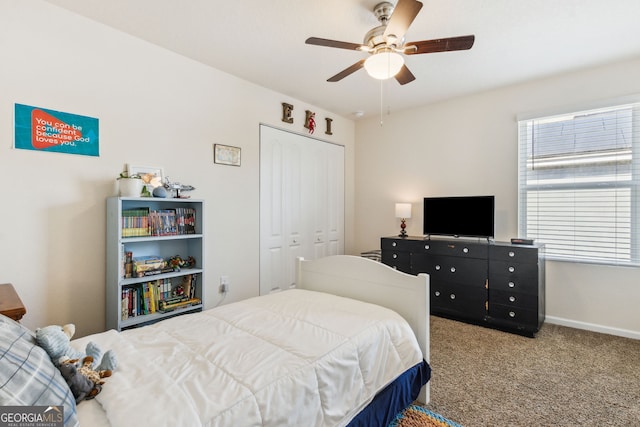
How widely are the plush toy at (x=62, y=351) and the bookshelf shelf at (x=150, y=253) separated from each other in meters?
1.09

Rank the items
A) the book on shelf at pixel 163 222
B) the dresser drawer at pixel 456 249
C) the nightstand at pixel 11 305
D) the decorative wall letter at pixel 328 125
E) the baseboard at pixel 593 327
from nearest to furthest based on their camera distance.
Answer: the nightstand at pixel 11 305, the book on shelf at pixel 163 222, the baseboard at pixel 593 327, the dresser drawer at pixel 456 249, the decorative wall letter at pixel 328 125

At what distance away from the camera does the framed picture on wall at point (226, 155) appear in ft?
10.3

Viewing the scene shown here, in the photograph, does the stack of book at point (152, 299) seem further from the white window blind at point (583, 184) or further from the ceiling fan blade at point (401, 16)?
the white window blind at point (583, 184)

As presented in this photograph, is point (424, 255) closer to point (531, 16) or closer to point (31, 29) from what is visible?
point (531, 16)

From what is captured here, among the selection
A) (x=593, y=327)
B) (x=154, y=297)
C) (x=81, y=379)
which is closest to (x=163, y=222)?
(x=154, y=297)

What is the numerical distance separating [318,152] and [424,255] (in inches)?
75.6

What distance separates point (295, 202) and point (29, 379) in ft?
10.6

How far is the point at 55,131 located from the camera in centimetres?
219

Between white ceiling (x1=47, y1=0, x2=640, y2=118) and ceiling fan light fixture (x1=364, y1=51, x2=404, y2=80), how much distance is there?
392mm

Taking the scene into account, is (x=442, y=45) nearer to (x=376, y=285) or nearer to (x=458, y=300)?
(x=376, y=285)

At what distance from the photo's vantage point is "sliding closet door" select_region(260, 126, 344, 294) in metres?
3.64

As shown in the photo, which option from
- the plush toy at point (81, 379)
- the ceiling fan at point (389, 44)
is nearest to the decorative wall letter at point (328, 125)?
the ceiling fan at point (389, 44)

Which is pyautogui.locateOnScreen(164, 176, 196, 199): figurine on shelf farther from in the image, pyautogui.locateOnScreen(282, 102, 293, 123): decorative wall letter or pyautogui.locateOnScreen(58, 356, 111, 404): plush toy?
pyautogui.locateOnScreen(58, 356, 111, 404): plush toy

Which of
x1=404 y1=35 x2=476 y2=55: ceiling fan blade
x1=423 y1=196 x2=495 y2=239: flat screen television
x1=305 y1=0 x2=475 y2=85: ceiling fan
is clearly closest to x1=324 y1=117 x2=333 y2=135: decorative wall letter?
x1=423 y1=196 x2=495 y2=239: flat screen television
